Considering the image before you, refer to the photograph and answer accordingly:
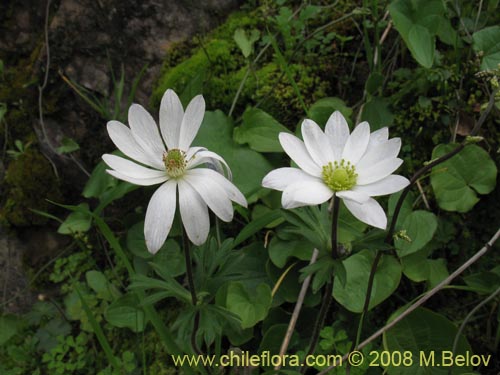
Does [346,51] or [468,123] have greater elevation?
[346,51]

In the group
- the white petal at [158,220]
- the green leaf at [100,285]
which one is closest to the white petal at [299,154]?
the white petal at [158,220]

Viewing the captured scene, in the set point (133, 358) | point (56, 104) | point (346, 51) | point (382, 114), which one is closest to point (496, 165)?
point (382, 114)

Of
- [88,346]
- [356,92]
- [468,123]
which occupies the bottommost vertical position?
[88,346]

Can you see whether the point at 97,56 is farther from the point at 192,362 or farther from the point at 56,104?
the point at 192,362

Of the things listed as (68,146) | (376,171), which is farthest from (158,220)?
(68,146)

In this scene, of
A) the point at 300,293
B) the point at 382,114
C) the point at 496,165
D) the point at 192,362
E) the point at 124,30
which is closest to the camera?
the point at 192,362

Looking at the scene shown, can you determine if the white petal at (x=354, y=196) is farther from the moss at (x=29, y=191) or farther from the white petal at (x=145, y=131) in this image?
the moss at (x=29, y=191)

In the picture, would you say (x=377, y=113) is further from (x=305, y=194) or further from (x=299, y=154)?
(x=305, y=194)
